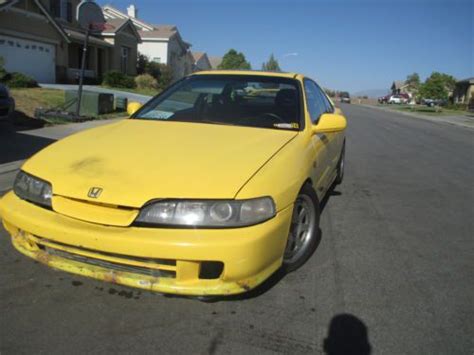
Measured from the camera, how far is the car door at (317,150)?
357 centimetres

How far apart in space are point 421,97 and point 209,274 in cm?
4482

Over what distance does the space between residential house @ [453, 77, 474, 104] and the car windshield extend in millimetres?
55139

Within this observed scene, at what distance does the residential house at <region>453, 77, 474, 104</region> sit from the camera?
176ft

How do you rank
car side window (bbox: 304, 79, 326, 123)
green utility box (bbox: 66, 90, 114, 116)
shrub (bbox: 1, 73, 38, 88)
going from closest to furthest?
1. car side window (bbox: 304, 79, 326, 123)
2. green utility box (bbox: 66, 90, 114, 116)
3. shrub (bbox: 1, 73, 38, 88)

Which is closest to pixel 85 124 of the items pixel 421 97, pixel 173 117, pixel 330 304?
pixel 173 117

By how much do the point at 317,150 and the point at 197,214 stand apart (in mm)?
1606

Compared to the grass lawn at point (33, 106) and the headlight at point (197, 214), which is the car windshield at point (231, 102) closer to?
the headlight at point (197, 214)

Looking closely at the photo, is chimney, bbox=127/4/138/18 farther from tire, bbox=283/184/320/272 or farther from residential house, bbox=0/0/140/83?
tire, bbox=283/184/320/272

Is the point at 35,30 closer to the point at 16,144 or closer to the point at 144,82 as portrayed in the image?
the point at 144,82

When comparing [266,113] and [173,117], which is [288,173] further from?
[173,117]

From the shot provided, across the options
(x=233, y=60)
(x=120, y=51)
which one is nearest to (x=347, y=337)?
(x=120, y=51)

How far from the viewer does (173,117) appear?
397 centimetres

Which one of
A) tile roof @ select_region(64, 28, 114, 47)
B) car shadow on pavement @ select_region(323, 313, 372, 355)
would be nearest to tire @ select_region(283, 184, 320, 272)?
car shadow on pavement @ select_region(323, 313, 372, 355)

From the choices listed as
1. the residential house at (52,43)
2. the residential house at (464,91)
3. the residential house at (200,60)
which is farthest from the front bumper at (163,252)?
the residential house at (200,60)
